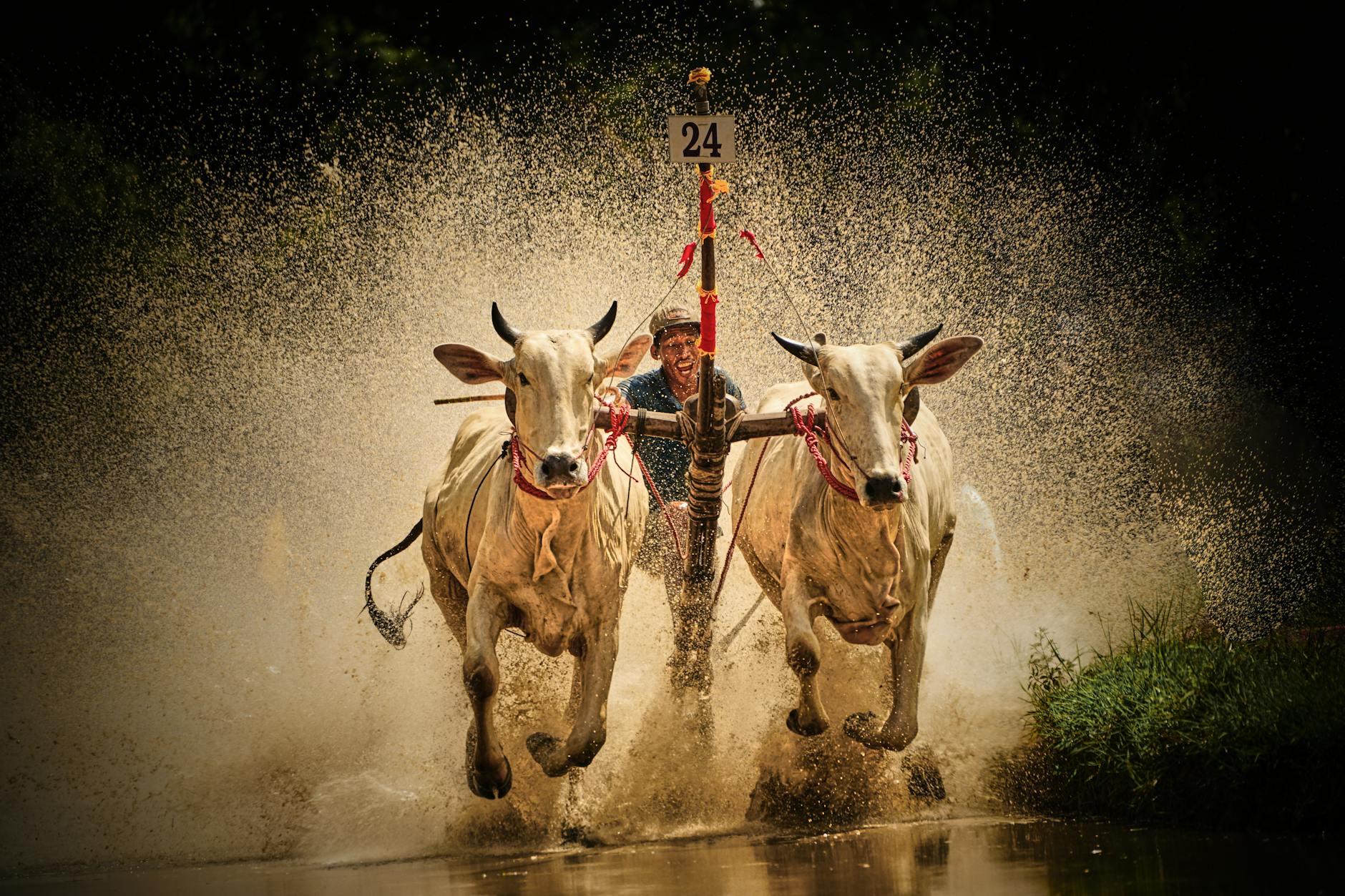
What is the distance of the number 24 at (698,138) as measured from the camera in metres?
6.36

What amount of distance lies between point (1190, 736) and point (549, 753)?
2751 millimetres

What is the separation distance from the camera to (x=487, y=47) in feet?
44.1

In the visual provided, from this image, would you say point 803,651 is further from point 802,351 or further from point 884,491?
point 802,351

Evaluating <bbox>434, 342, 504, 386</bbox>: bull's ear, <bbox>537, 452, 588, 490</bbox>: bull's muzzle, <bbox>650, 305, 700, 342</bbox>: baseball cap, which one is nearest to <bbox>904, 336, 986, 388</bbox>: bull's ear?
<bbox>537, 452, 588, 490</bbox>: bull's muzzle

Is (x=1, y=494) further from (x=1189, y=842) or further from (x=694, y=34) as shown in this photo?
(x=1189, y=842)

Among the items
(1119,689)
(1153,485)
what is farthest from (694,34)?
(1119,689)

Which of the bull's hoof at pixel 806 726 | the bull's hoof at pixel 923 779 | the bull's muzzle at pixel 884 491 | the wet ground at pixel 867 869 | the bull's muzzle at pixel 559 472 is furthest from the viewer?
the bull's hoof at pixel 923 779

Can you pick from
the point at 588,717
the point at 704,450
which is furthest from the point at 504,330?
the point at 588,717

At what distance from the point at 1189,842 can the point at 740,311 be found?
6589 mm

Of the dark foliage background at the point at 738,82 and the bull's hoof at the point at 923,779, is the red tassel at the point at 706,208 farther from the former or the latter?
the dark foliage background at the point at 738,82

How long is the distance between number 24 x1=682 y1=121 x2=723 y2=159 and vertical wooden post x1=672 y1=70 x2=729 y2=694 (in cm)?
10

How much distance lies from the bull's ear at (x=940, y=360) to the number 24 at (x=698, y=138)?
1.26 m

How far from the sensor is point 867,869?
5520mm

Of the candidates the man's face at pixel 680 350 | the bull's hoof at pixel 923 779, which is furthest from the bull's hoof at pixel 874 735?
the man's face at pixel 680 350
